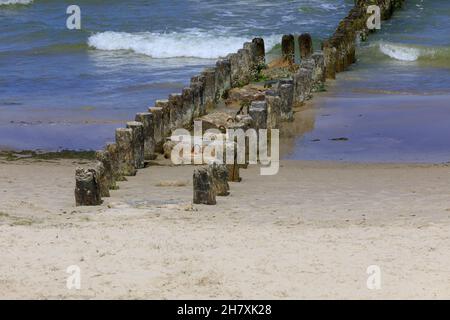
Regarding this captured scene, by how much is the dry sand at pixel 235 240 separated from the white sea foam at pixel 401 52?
13.6m

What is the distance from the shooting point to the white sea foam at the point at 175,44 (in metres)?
30.4

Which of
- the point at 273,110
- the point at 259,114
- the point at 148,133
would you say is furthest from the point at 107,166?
the point at 273,110

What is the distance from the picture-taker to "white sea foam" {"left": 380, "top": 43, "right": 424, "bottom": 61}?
91.2 feet

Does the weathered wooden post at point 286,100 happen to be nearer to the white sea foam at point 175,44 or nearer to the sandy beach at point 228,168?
the sandy beach at point 228,168

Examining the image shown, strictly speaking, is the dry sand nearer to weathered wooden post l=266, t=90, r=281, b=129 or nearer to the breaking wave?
weathered wooden post l=266, t=90, r=281, b=129

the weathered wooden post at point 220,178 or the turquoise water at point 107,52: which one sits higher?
the weathered wooden post at point 220,178

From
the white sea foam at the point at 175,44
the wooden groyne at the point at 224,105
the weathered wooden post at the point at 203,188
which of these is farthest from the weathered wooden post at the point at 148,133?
the white sea foam at the point at 175,44

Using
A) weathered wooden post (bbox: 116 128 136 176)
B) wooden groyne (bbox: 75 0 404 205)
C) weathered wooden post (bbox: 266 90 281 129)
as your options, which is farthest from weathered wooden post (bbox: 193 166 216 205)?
weathered wooden post (bbox: 266 90 281 129)

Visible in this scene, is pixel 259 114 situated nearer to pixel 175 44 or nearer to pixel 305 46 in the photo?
pixel 305 46

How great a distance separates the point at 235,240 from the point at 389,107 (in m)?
9.74

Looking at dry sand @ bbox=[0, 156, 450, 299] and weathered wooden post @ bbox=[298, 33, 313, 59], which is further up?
dry sand @ bbox=[0, 156, 450, 299]

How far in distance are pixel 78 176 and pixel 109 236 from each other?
2139 millimetres

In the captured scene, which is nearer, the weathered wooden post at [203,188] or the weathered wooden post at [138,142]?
the weathered wooden post at [203,188]
